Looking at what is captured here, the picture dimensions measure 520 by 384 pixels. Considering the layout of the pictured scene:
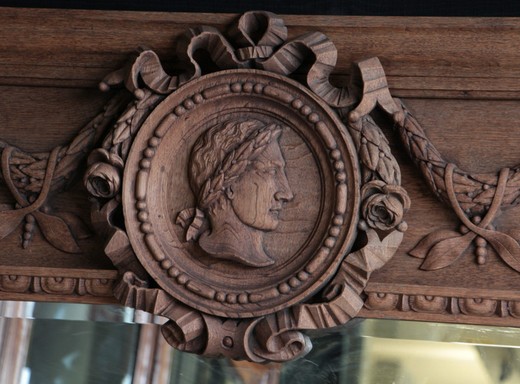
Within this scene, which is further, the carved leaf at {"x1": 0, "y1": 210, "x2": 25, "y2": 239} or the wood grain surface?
the carved leaf at {"x1": 0, "y1": 210, "x2": 25, "y2": 239}

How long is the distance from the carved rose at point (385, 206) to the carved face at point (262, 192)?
0.36 feet

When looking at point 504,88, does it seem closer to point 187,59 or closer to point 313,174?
point 313,174

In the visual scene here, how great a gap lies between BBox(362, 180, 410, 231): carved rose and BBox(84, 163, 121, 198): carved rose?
34 centimetres

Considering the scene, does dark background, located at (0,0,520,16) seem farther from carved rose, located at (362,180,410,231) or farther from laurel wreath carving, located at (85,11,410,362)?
carved rose, located at (362,180,410,231)

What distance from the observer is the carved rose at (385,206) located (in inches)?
50.1

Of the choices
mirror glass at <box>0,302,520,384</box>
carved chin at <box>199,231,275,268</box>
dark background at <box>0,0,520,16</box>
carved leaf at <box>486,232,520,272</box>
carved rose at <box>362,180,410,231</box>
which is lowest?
mirror glass at <box>0,302,520,384</box>

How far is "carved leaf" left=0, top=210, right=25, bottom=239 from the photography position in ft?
4.61

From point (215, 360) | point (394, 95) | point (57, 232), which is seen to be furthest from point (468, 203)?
point (57, 232)

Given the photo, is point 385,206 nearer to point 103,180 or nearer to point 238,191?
point 238,191

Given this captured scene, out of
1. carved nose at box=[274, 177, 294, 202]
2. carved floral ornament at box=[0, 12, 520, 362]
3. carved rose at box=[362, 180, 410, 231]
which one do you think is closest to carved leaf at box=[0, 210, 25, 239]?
carved floral ornament at box=[0, 12, 520, 362]

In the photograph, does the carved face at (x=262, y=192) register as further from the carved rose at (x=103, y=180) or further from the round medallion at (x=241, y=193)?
the carved rose at (x=103, y=180)

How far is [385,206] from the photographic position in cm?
127

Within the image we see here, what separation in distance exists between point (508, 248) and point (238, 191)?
0.37 m

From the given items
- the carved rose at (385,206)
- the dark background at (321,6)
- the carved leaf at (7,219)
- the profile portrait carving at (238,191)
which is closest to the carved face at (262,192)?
the profile portrait carving at (238,191)
